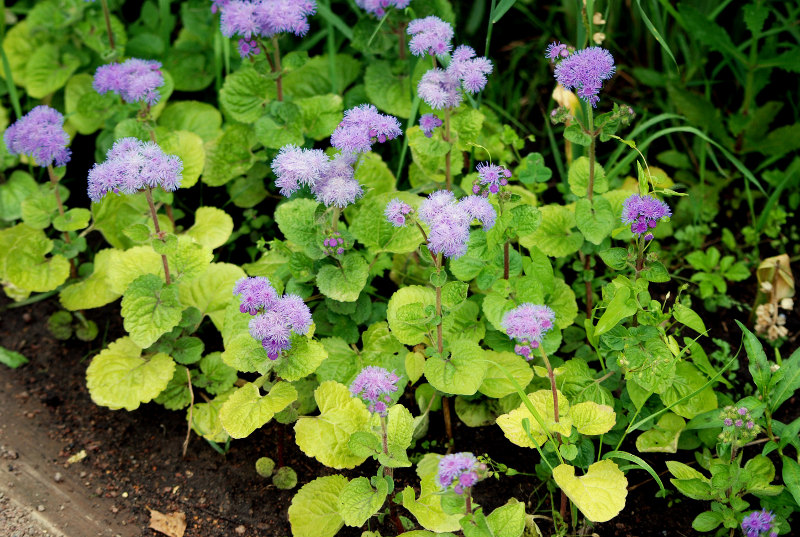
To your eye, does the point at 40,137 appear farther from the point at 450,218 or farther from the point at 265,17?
the point at 450,218

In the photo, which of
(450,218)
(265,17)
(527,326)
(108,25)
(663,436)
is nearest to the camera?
(527,326)

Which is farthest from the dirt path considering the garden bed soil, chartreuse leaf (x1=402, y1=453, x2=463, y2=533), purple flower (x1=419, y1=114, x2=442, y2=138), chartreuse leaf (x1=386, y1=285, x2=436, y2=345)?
purple flower (x1=419, y1=114, x2=442, y2=138)

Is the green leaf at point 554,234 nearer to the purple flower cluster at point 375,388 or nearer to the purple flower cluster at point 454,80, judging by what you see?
the purple flower cluster at point 454,80

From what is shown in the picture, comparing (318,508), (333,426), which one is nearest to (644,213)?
(333,426)

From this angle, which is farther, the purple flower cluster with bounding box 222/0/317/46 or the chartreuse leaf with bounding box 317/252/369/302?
the purple flower cluster with bounding box 222/0/317/46

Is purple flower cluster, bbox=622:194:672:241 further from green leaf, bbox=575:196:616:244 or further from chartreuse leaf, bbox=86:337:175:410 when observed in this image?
chartreuse leaf, bbox=86:337:175:410

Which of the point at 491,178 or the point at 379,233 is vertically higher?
the point at 491,178

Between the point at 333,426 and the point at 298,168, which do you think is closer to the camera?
the point at 298,168
